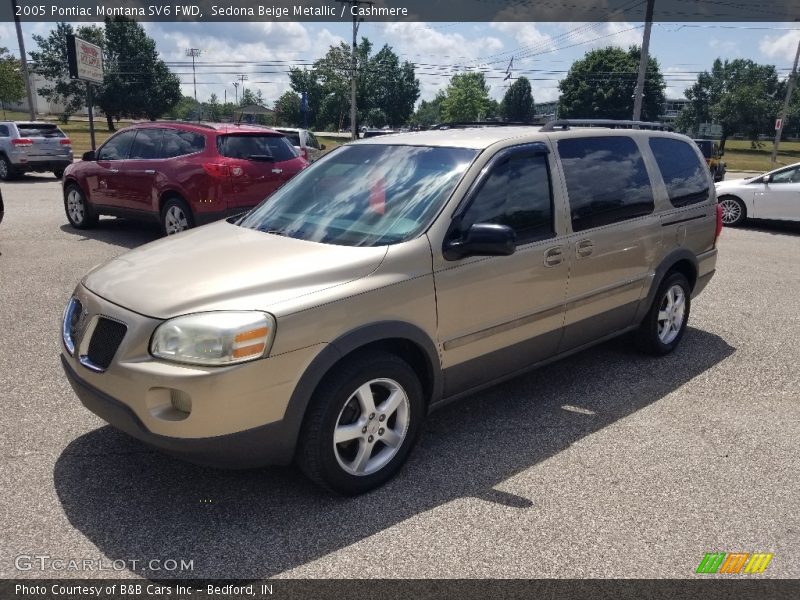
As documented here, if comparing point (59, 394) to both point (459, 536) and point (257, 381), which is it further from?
point (459, 536)

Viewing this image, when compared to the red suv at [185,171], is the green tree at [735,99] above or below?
above

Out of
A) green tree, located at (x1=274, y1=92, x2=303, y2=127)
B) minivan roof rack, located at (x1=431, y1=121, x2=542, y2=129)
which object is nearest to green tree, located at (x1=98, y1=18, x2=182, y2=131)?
green tree, located at (x1=274, y1=92, x2=303, y2=127)

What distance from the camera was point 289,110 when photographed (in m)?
87.8

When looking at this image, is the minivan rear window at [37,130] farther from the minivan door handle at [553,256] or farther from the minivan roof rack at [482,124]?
the minivan door handle at [553,256]

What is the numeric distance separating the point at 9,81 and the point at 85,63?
48925 millimetres

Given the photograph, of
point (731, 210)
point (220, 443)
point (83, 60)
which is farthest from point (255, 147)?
point (83, 60)

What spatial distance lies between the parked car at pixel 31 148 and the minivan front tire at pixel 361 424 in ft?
59.7

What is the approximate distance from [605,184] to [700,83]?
112 m

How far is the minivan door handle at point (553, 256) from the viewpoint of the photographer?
12.6ft

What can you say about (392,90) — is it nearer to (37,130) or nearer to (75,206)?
(37,130)

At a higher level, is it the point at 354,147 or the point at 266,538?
the point at 354,147

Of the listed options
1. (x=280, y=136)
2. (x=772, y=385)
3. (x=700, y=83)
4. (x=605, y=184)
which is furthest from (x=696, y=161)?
(x=700, y=83)

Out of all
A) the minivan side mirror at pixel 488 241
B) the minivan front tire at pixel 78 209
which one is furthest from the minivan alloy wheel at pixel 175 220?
the minivan side mirror at pixel 488 241

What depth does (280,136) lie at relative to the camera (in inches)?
381
